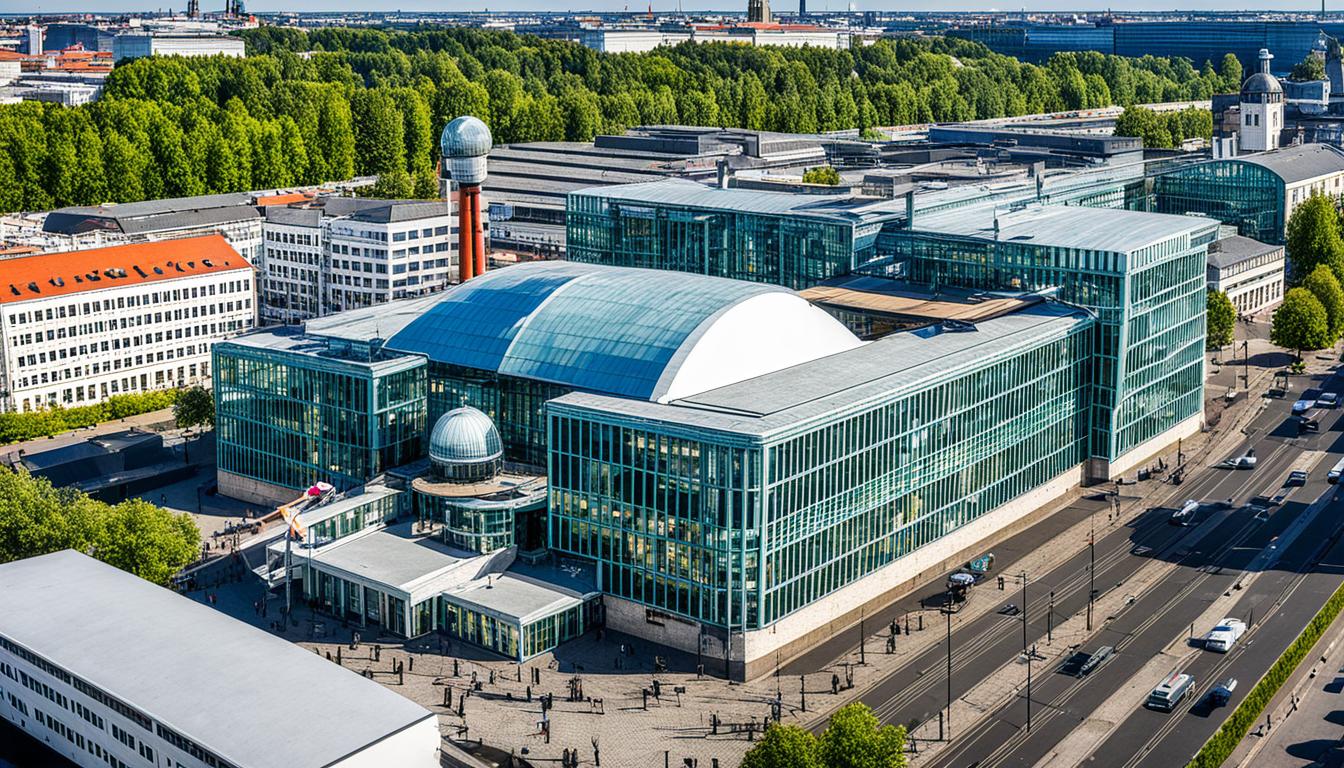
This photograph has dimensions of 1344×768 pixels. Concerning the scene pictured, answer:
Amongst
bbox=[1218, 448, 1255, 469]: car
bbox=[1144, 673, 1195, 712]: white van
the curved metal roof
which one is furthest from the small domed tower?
bbox=[1144, 673, 1195, 712]: white van

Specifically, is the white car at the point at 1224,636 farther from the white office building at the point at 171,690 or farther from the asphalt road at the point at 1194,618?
the white office building at the point at 171,690

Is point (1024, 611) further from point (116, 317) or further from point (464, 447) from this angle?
point (116, 317)

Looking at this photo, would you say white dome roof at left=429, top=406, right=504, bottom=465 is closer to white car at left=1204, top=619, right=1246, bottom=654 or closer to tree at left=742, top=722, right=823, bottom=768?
tree at left=742, top=722, right=823, bottom=768

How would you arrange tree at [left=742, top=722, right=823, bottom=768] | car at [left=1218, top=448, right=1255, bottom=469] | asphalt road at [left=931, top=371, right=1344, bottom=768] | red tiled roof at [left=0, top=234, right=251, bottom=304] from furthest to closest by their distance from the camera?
red tiled roof at [left=0, top=234, right=251, bottom=304] → car at [left=1218, top=448, right=1255, bottom=469] → asphalt road at [left=931, top=371, right=1344, bottom=768] → tree at [left=742, top=722, right=823, bottom=768]

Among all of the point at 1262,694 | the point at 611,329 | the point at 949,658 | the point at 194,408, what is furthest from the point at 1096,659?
the point at 194,408

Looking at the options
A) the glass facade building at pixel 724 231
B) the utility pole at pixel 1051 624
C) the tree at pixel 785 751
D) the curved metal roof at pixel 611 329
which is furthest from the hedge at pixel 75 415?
the tree at pixel 785 751

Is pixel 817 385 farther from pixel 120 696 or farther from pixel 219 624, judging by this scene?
pixel 120 696
